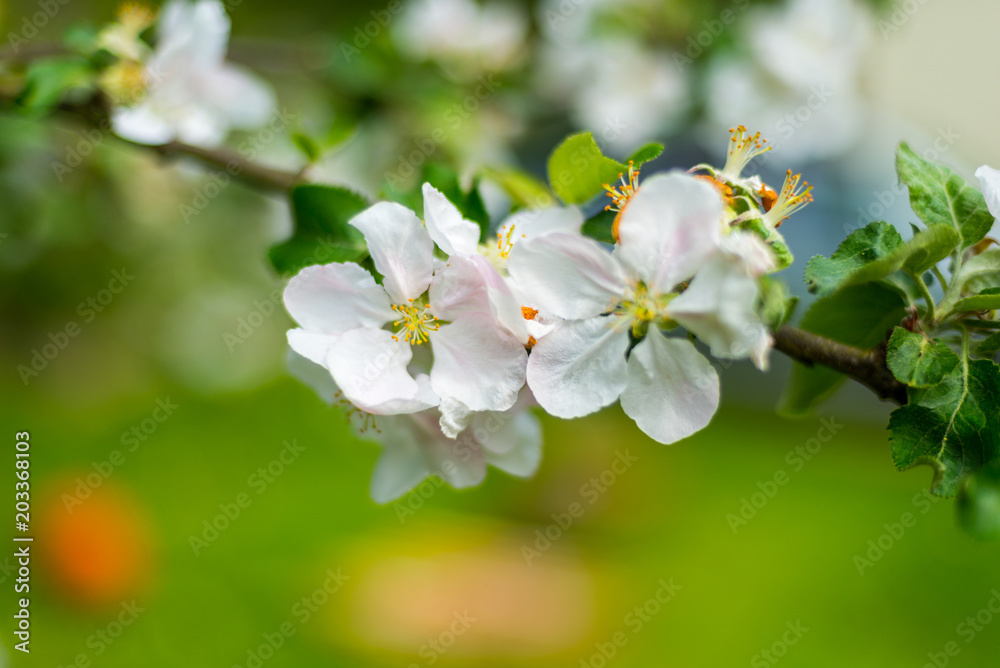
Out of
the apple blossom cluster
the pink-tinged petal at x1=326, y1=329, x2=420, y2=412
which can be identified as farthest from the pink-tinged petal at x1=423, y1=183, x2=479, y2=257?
the pink-tinged petal at x1=326, y1=329, x2=420, y2=412

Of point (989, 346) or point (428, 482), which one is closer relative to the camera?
point (989, 346)

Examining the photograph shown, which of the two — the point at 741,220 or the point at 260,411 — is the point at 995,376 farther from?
the point at 260,411

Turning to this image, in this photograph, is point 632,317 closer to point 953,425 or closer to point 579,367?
point 579,367

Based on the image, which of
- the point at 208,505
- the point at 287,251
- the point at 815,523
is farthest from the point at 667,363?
the point at 815,523

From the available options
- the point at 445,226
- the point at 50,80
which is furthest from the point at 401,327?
the point at 50,80

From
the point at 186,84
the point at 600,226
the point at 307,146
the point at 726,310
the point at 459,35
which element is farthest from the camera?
the point at 459,35

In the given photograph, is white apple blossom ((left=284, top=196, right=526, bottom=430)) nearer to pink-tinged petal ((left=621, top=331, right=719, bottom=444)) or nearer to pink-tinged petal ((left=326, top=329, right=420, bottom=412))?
pink-tinged petal ((left=326, top=329, right=420, bottom=412))

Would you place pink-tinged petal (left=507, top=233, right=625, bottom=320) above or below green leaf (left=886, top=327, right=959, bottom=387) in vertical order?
below
